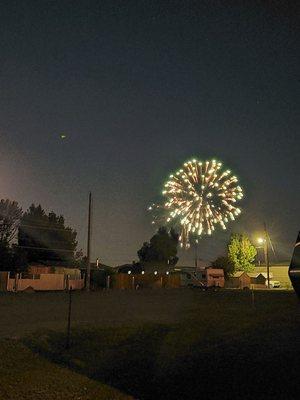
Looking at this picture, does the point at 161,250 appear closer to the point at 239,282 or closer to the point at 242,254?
the point at 242,254

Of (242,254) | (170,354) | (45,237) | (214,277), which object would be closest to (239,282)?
(214,277)

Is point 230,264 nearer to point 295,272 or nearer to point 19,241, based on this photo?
point 19,241

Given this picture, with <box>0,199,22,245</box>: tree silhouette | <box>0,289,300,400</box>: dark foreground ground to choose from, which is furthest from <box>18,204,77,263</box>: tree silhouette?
<box>0,289,300,400</box>: dark foreground ground

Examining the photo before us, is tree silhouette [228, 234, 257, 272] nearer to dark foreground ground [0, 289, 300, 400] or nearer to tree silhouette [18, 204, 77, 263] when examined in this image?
tree silhouette [18, 204, 77, 263]

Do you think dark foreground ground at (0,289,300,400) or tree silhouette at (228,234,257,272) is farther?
tree silhouette at (228,234,257,272)

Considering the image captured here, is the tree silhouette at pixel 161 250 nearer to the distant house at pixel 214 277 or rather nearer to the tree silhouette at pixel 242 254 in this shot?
Result: the tree silhouette at pixel 242 254

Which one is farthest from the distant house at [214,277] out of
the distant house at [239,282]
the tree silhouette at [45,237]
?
the tree silhouette at [45,237]

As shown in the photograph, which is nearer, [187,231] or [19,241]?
[187,231]

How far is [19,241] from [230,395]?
65274 millimetres

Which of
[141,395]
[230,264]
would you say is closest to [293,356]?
[141,395]

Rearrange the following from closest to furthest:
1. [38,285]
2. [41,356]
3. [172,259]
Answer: [41,356] < [38,285] < [172,259]

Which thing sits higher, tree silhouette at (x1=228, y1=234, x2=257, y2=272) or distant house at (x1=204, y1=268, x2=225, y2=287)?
tree silhouette at (x1=228, y1=234, x2=257, y2=272)

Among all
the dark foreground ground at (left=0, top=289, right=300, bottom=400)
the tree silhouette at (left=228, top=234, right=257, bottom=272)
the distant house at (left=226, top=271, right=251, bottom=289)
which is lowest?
the dark foreground ground at (left=0, top=289, right=300, bottom=400)

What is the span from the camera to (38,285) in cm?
4484
